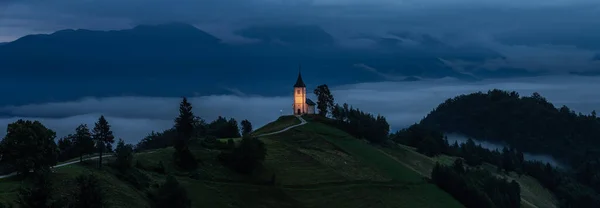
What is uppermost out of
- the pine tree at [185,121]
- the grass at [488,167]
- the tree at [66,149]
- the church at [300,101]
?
the church at [300,101]

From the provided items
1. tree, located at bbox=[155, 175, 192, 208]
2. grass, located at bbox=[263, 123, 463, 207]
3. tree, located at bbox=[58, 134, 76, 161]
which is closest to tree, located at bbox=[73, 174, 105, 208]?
tree, located at bbox=[155, 175, 192, 208]

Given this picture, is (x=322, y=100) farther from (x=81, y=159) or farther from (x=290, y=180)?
(x=81, y=159)

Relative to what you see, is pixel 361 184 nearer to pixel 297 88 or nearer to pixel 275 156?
pixel 275 156

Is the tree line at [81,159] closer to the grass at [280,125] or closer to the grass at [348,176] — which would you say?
the grass at [348,176]

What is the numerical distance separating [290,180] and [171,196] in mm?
23771

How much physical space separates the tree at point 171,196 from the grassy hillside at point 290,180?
1567 mm

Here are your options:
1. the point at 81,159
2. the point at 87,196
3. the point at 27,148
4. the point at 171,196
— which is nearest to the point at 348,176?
the point at 171,196

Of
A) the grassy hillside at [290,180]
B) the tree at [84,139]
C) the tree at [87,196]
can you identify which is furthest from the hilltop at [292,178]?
the tree at [87,196]

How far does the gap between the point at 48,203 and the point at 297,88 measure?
8825 cm

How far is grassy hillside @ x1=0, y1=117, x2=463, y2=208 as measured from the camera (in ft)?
200

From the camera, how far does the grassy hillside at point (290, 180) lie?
61094 millimetres

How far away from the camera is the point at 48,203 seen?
46875 millimetres

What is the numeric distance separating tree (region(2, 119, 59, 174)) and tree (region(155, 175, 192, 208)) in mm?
9167

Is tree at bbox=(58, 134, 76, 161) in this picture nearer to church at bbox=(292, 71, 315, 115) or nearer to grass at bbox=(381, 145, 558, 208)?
grass at bbox=(381, 145, 558, 208)
